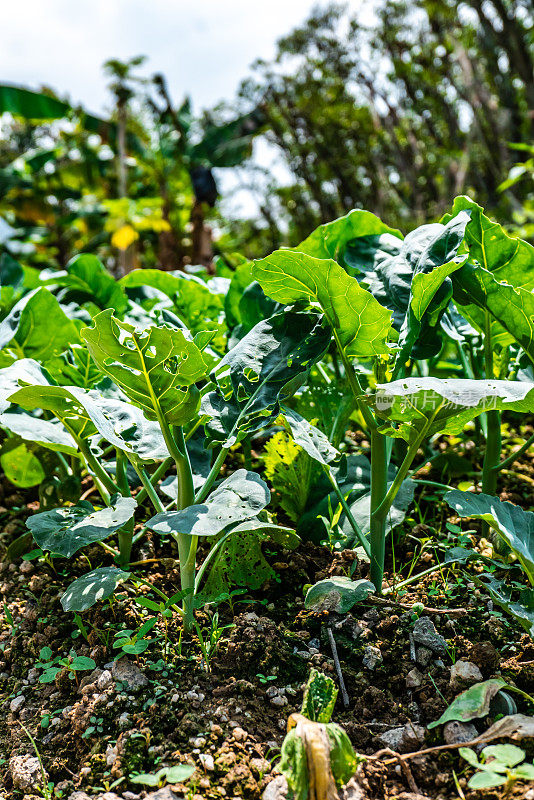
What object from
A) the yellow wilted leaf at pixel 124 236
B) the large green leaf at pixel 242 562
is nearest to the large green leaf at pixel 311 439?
the large green leaf at pixel 242 562

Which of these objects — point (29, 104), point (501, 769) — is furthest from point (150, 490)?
point (29, 104)

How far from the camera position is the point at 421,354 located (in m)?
1.24

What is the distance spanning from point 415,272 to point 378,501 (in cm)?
44

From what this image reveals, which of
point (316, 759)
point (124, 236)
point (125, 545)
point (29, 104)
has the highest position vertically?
point (29, 104)

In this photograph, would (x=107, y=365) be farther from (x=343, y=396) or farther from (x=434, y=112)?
(x=434, y=112)

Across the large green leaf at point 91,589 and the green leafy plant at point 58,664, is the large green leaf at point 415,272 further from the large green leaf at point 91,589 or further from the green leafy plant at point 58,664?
the green leafy plant at point 58,664

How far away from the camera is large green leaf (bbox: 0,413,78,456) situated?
118cm

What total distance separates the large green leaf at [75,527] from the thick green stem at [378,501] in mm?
447

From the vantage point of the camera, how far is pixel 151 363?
101 centimetres

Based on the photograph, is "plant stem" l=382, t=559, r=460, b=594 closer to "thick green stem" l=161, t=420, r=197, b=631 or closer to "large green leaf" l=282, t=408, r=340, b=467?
"large green leaf" l=282, t=408, r=340, b=467

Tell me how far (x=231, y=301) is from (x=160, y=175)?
7.09 meters

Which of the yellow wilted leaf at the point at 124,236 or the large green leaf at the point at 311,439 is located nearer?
the large green leaf at the point at 311,439

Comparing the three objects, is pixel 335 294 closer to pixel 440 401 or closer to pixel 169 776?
pixel 440 401

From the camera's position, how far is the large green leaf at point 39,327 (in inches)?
58.9
